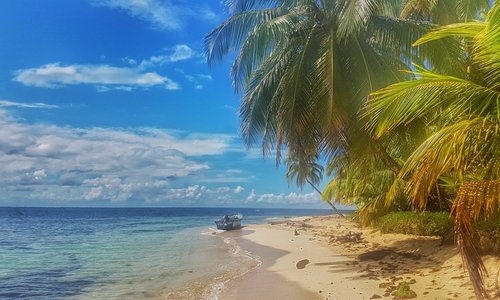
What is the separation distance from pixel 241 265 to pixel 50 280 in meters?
7.33

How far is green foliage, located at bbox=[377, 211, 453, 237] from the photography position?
14.2 metres

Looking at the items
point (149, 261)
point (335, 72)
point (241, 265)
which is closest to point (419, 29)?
point (335, 72)

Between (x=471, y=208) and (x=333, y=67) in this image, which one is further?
(x=333, y=67)

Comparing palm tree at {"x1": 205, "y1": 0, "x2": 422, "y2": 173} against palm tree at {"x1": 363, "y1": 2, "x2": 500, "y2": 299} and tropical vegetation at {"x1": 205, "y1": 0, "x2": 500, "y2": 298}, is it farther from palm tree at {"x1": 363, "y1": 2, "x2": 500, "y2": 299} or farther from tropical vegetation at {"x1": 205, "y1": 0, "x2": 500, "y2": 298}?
palm tree at {"x1": 363, "y1": 2, "x2": 500, "y2": 299}

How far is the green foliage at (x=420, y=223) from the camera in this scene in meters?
14.2

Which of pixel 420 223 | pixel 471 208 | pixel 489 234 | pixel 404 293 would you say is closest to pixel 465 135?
pixel 471 208

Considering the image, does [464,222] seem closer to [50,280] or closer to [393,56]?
[393,56]

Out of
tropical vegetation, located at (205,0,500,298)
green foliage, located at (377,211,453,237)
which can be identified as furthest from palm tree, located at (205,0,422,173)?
green foliage, located at (377,211,453,237)

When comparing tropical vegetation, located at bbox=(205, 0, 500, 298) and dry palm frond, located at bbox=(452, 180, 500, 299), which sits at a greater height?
tropical vegetation, located at bbox=(205, 0, 500, 298)

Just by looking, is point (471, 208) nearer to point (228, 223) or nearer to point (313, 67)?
point (313, 67)

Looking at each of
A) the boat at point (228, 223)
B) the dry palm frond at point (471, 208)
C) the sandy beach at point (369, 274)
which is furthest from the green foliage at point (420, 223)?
the boat at point (228, 223)

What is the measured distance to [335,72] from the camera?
1180 centimetres

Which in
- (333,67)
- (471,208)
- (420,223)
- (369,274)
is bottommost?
(369,274)

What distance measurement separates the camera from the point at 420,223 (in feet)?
50.1
